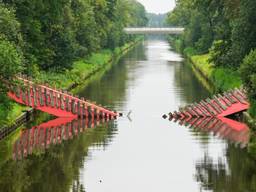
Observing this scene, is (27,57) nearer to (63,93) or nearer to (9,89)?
(63,93)

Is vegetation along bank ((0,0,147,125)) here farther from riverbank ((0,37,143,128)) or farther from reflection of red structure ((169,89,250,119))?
reflection of red structure ((169,89,250,119))

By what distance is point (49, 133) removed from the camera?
4450 centimetres

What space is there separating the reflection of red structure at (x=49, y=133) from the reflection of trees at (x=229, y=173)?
8404mm

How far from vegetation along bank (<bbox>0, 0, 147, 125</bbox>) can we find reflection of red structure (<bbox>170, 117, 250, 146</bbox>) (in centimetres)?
1049

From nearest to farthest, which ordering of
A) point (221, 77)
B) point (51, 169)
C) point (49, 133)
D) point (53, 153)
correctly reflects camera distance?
point (51, 169), point (53, 153), point (49, 133), point (221, 77)

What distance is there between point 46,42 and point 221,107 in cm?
2219

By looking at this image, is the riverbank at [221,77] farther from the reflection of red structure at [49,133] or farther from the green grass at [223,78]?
the reflection of red structure at [49,133]

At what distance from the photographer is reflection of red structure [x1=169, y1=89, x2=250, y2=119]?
50.3 m

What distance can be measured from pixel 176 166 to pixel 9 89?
37.3ft

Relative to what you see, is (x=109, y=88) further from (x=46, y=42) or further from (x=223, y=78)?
(x=223, y=78)

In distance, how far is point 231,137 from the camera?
43.1 meters

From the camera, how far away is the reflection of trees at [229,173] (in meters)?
31.1

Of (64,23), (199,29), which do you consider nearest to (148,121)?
(64,23)

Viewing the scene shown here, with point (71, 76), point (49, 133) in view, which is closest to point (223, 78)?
point (71, 76)
